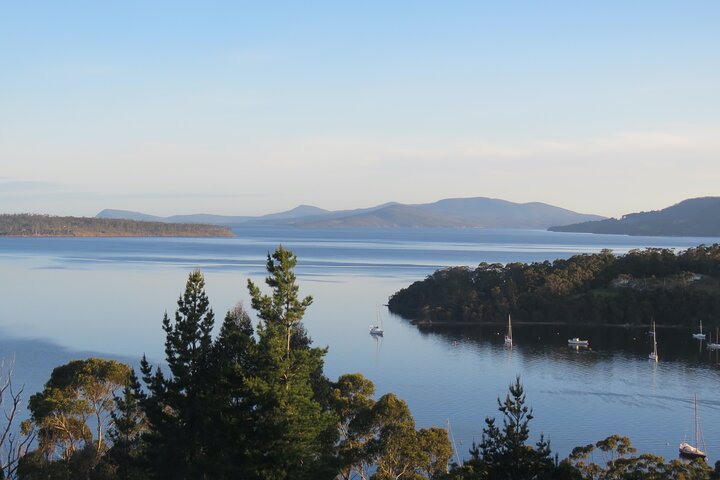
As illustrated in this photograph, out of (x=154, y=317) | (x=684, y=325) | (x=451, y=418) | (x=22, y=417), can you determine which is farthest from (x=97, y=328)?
(x=684, y=325)

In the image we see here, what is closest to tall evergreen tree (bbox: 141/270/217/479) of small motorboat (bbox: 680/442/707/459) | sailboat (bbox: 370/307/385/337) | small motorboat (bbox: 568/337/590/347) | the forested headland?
the forested headland

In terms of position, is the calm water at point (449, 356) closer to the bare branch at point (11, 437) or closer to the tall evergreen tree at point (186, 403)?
the bare branch at point (11, 437)

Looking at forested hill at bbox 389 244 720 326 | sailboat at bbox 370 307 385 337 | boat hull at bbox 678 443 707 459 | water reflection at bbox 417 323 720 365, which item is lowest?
boat hull at bbox 678 443 707 459

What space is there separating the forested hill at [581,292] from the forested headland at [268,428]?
1577 inches

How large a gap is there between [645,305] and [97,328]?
3898 centimetres

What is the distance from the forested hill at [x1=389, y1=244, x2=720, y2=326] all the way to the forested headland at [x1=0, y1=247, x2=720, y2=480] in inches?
1577

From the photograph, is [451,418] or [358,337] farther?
[358,337]

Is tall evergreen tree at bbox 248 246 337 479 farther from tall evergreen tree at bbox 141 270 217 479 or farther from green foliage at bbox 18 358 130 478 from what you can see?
green foliage at bbox 18 358 130 478

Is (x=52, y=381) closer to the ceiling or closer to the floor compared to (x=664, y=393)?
closer to the ceiling

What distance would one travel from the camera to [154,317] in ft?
177

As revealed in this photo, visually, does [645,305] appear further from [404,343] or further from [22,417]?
[22,417]

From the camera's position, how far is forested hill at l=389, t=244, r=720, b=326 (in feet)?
197

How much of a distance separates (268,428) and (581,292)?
51.7 meters

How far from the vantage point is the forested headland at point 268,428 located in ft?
51.4
